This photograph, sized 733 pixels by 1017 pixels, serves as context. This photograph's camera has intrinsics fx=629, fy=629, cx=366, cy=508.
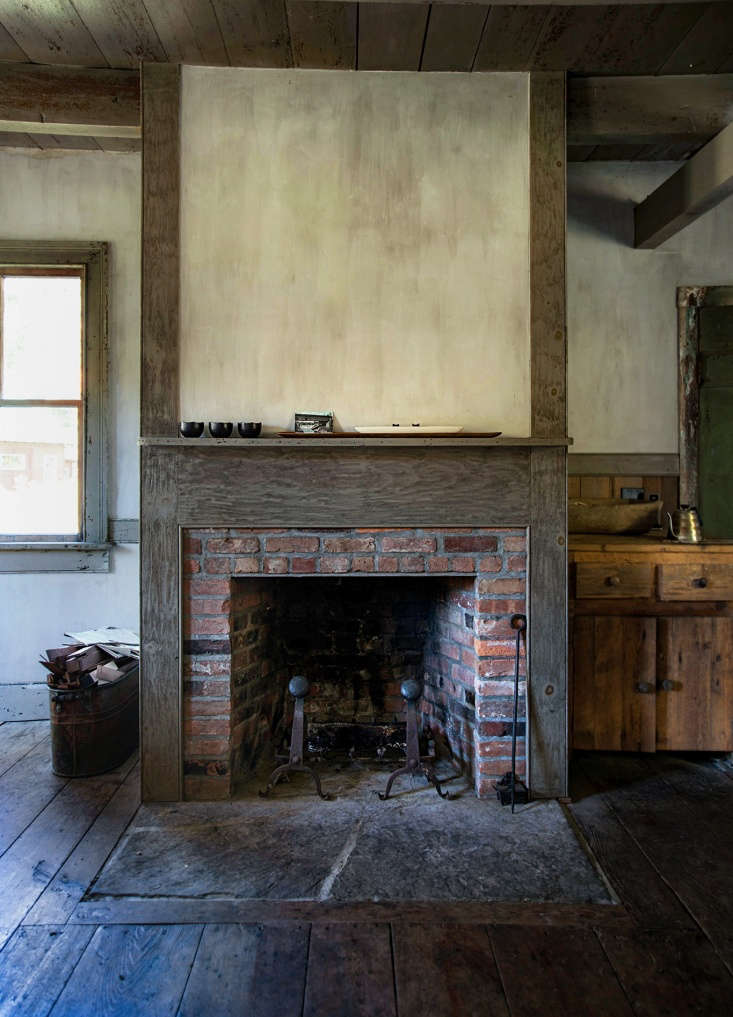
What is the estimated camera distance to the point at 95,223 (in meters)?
3.13

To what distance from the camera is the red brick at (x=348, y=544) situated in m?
2.28

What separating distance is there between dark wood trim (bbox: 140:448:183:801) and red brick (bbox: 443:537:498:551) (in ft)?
3.20

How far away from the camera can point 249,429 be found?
2.19 meters

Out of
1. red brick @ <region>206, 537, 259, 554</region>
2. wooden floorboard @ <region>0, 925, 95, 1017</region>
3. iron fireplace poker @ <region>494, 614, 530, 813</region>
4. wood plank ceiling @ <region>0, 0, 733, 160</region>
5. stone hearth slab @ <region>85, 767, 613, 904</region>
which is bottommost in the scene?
wooden floorboard @ <region>0, 925, 95, 1017</region>

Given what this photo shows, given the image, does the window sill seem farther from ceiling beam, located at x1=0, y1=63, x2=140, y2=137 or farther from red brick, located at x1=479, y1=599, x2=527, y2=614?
red brick, located at x1=479, y1=599, x2=527, y2=614

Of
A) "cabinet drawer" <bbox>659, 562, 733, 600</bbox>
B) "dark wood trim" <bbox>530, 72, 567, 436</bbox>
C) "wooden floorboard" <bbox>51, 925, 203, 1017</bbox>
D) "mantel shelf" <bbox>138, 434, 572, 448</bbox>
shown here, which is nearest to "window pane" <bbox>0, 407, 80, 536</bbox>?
"mantel shelf" <bbox>138, 434, 572, 448</bbox>

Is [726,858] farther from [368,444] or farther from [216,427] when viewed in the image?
[216,427]

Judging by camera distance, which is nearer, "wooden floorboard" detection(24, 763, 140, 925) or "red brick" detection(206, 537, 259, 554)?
"wooden floorboard" detection(24, 763, 140, 925)

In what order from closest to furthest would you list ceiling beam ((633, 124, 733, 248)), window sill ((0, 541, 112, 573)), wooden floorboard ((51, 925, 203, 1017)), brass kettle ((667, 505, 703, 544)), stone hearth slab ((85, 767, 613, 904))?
wooden floorboard ((51, 925, 203, 1017)), stone hearth slab ((85, 767, 613, 904)), ceiling beam ((633, 124, 733, 248)), brass kettle ((667, 505, 703, 544)), window sill ((0, 541, 112, 573))

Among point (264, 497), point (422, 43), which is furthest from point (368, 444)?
point (422, 43)

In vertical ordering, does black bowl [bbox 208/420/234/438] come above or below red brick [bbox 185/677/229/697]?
above

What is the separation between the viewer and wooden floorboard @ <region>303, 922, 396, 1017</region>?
1360mm

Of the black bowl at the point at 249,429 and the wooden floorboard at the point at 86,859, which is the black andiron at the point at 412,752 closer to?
the wooden floorboard at the point at 86,859

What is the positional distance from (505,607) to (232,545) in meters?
1.02
